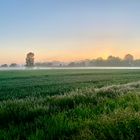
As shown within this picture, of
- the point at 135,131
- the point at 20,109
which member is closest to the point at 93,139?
the point at 135,131

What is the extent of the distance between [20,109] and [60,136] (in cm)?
476

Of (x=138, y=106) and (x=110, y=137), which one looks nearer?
(x=110, y=137)

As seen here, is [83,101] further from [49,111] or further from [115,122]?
[115,122]

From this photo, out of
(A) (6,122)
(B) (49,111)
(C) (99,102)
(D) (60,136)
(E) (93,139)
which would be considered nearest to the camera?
(E) (93,139)

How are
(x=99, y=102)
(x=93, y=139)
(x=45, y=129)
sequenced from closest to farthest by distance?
(x=93, y=139)
(x=45, y=129)
(x=99, y=102)

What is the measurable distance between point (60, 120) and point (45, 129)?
33.2 inches

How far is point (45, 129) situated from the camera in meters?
10.3

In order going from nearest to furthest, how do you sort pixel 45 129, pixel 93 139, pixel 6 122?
pixel 93 139 → pixel 45 129 → pixel 6 122

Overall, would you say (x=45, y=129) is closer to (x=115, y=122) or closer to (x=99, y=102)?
(x=115, y=122)

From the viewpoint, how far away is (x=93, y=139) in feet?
29.2

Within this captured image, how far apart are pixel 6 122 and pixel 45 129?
2.83 meters

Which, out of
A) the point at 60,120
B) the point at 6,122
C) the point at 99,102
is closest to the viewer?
the point at 60,120

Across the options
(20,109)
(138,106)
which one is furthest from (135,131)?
(20,109)

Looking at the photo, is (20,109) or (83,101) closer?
(20,109)
